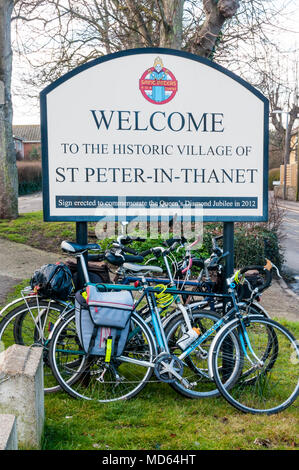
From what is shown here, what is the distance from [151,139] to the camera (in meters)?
4.07

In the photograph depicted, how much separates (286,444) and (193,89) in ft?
8.86

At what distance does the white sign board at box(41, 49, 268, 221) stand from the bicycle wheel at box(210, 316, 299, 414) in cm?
98

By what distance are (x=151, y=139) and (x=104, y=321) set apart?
4.90 feet

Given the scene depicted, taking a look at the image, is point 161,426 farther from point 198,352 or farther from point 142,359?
point 198,352

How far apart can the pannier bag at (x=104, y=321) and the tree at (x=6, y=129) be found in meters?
12.1

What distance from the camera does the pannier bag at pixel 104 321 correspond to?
143 inches

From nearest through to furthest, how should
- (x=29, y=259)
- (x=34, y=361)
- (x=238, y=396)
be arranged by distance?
(x=34, y=361) → (x=238, y=396) → (x=29, y=259)

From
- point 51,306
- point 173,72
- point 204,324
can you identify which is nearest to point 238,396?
point 204,324

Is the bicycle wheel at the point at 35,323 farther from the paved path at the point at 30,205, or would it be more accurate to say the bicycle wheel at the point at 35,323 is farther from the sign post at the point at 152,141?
the paved path at the point at 30,205

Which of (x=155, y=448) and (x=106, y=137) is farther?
(x=106, y=137)

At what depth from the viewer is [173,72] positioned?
4.08 m

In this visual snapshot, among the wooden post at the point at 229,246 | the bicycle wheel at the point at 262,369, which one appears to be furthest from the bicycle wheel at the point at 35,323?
the wooden post at the point at 229,246

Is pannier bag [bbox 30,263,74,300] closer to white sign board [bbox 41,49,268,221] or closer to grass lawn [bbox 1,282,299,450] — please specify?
white sign board [bbox 41,49,268,221]

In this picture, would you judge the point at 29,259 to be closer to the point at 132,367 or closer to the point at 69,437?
the point at 132,367
